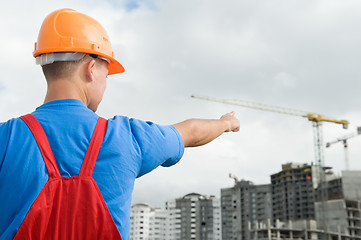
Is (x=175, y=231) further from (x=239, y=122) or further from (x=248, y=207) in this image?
(x=239, y=122)

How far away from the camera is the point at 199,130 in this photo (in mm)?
1380

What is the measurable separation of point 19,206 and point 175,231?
358ft

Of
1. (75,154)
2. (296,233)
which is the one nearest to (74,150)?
(75,154)

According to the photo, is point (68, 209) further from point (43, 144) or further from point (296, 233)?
point (296, 233)

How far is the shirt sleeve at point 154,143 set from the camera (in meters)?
1.22

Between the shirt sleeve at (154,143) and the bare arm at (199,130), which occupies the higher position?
the bare arm at (199,130)

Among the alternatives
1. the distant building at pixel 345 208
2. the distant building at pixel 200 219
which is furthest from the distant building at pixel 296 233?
the distant building at pixel 200 219

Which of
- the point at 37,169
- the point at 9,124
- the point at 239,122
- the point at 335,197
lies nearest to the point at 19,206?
the point at 37,169

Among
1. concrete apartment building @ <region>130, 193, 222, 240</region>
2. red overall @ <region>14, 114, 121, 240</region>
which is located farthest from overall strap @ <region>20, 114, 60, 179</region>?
concrete apartment building @ <region>130, 193, 222, 240</region>

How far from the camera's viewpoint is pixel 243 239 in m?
86.9

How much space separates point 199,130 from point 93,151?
1.26 ft

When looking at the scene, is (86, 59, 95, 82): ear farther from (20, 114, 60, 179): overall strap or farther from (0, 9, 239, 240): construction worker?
(20, 114, 60, 179): overall strap

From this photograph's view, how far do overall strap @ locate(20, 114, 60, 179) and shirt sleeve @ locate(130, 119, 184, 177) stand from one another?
24cm

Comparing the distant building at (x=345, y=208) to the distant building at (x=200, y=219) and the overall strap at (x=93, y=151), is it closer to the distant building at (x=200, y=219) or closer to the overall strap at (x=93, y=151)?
the distant building at (x=200, y=219)
